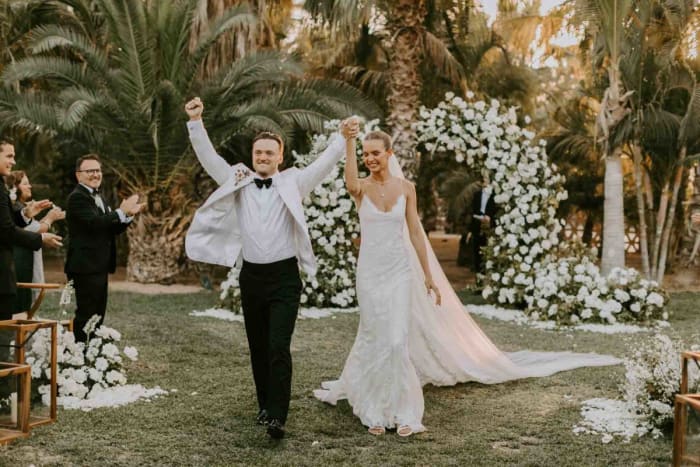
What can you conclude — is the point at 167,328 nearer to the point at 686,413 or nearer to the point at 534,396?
the point at 534,396

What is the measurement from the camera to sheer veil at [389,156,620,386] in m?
6.46

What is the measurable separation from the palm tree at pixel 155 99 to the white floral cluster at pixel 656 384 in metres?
7.97

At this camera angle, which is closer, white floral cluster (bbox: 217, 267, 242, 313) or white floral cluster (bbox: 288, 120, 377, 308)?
white floral cluster (bbox: 217, 267, 242, 313)

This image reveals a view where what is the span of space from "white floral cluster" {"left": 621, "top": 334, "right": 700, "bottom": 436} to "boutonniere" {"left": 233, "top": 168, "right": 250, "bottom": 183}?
317 centimetres

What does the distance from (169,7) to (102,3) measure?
3.70ft

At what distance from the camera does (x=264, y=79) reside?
43.7 ft

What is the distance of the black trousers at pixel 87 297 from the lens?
6.44 meters

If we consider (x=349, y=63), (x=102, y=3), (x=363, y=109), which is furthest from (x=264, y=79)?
(x=349, y=63)

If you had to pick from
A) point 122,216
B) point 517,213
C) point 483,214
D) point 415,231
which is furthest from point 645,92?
point 122,216

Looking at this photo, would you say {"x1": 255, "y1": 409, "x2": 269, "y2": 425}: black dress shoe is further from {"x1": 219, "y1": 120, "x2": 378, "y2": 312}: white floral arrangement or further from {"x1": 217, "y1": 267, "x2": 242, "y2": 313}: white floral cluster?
{"x1": 219, "y1": 120, "x2": 378, "y2": 312}: white floral arrangement

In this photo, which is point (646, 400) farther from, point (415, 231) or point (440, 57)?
point (440, 57)

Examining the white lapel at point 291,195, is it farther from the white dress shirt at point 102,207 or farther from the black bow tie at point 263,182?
the white dress shirt at point 102,207

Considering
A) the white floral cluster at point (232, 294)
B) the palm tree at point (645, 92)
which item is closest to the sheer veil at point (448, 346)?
the white floral cluster at point (232, 294)

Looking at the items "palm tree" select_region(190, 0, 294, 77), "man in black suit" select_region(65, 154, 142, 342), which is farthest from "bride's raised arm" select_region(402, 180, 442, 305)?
"palm tree" select_region(190, 0, 294, 77)
